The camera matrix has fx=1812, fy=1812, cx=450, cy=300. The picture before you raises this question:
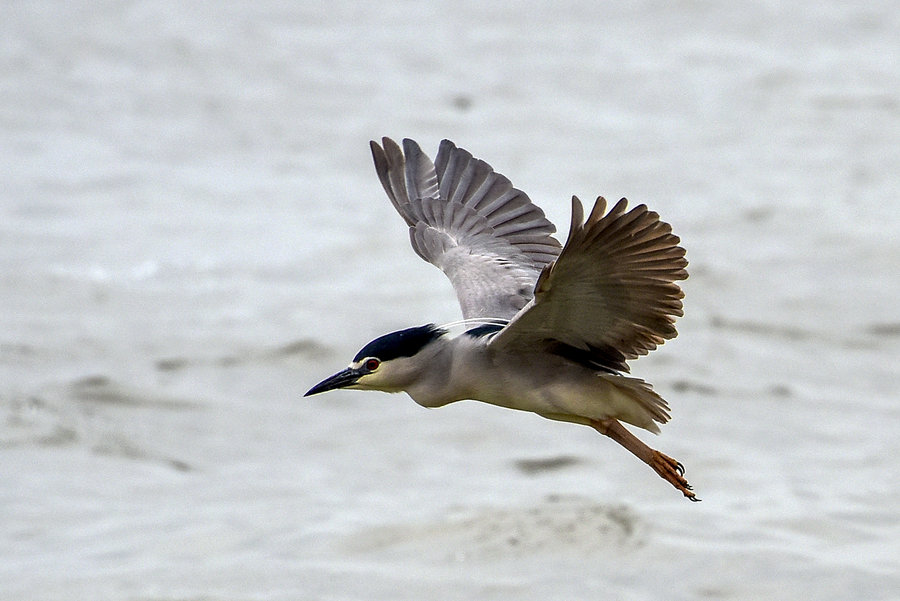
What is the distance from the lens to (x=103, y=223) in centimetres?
1644

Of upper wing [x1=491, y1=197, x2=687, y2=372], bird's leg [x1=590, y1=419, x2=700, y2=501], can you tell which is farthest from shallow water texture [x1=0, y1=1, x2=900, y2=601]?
upper wing [x1=491, y1=197, x2=687, y2=372]

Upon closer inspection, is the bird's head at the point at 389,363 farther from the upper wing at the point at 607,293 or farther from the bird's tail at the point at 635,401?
the bird's tail at the point at 635,401

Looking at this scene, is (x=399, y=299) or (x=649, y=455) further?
(x=399, y=299)

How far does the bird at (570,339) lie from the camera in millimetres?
6750

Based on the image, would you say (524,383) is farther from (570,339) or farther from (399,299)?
(399,299)

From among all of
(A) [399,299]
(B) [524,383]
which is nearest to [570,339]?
(B) [524,383]

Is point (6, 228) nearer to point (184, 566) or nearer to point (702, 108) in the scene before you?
point (184, 566)

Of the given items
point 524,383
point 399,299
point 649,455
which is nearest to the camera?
point 524,383

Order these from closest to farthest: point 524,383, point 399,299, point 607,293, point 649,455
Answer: point 607,293 < point 524,383 < point 649,455 < point 399,299

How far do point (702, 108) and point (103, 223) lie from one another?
638 cm

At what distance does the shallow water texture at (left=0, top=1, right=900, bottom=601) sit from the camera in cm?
1270

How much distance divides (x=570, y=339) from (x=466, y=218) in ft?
6.02

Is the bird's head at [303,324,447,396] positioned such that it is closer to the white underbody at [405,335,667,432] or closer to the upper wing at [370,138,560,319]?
the white underbody at [405,335,667,432]

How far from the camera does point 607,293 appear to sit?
698cm
